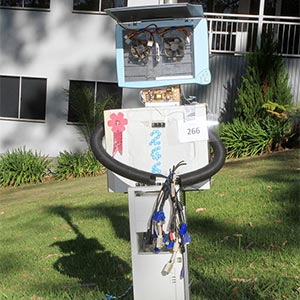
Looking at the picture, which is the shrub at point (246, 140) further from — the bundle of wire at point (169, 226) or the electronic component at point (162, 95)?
the bundle of wire at point (169, 226)

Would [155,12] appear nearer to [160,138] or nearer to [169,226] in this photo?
[160,138]

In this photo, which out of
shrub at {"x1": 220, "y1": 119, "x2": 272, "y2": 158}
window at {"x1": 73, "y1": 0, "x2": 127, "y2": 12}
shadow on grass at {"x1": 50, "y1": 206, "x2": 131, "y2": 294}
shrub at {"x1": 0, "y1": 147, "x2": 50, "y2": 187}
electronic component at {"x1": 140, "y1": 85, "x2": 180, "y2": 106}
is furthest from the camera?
window at {"x1": 73, "y1": 0, "x2": 127, "y2": 12}

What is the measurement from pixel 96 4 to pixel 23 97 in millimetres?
3166

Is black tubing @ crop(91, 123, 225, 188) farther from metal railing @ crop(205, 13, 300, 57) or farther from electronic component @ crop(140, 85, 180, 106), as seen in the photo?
metal railing @ crop(205, 13, 300, 57)

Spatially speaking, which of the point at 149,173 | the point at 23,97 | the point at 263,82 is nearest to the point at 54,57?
the point at 23,97

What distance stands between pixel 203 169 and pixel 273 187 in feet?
13.5

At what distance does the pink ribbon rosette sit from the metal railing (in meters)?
10.4

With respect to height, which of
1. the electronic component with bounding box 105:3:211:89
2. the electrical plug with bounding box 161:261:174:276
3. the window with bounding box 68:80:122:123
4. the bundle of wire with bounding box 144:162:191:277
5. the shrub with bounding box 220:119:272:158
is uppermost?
the electronic component with bounding box 105:3:211:89

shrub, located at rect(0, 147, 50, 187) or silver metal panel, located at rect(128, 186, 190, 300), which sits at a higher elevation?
silver metal panel, located at rect(128, 186, 190, 300)

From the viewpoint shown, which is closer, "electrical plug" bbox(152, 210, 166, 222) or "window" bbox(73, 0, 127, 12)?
"electrical plug" bbox(152, 210, 166, 222)

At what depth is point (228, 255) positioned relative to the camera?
5.08 metres

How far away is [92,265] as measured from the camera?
5.32 metres

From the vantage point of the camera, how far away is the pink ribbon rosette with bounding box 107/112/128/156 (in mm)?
3566

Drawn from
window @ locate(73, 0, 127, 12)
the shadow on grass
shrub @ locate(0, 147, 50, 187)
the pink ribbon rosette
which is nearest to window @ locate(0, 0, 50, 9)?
window @ locate(73, 0, 127, 12)
